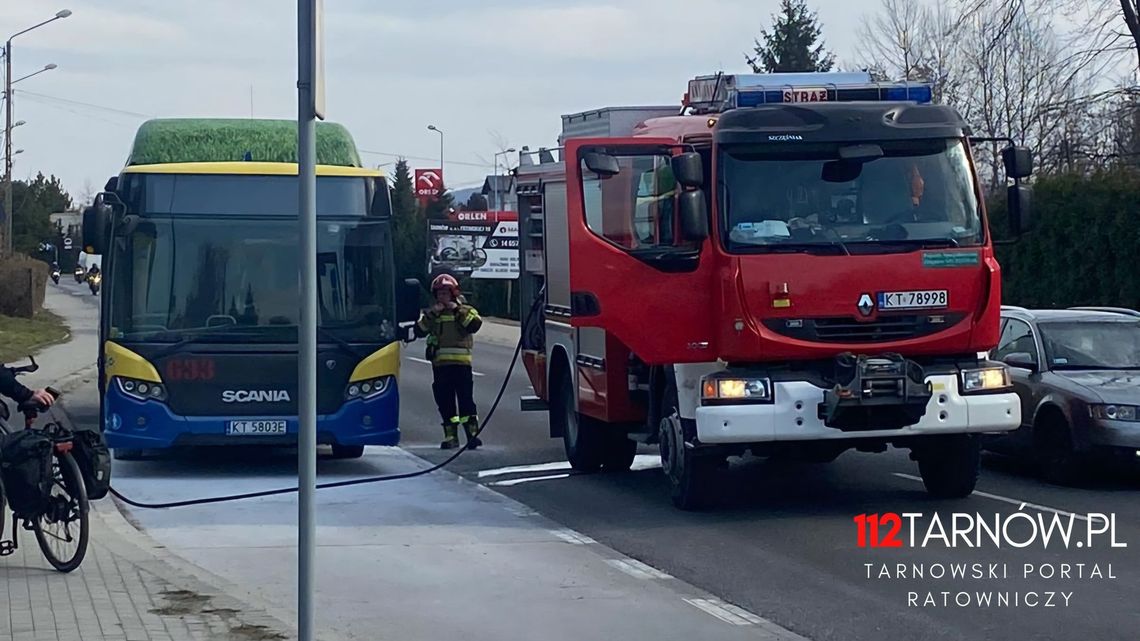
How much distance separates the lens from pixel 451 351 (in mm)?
16828

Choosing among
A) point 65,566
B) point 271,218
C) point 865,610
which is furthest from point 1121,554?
point 271,218

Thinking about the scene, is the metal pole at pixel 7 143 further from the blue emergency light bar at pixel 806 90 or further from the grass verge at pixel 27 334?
the blue emergency light bar at pixel 806 90

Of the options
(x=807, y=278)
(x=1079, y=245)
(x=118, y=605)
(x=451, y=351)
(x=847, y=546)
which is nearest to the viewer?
(x=118, y=605)

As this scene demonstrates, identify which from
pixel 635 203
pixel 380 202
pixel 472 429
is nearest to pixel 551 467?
pixel 472 429

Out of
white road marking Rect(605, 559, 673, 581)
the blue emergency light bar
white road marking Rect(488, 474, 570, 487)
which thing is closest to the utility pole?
white road marking Rect(605, 559, 673, 581)

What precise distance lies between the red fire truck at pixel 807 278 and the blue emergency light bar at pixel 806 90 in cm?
2

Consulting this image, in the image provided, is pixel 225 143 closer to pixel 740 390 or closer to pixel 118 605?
pixel 740 390

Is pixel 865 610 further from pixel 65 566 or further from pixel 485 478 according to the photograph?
pixel 485 478

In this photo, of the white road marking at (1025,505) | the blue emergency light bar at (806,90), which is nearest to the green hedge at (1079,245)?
the blue emergency light bar at (806,90)

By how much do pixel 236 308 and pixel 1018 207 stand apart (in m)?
6.81

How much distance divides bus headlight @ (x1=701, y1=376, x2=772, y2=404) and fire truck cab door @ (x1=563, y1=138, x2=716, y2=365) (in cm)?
36

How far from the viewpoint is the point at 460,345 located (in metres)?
16.9

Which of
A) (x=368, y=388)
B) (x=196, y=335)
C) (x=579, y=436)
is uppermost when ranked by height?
(x=196, y=335)

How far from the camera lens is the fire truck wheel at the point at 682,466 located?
38.3 ft
